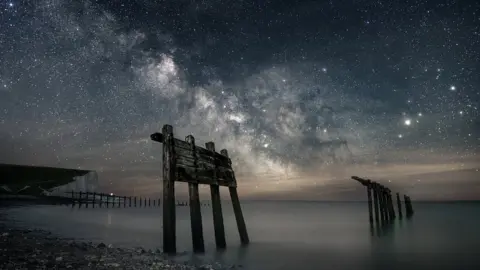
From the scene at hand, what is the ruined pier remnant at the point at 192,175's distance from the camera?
8266 millimetres

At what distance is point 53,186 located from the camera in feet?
205

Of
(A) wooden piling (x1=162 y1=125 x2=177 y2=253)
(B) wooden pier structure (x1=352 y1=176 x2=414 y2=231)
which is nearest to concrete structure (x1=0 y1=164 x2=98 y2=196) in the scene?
(B) wooden pier structure (x1=352 y1=176 x2=414 y2=231)

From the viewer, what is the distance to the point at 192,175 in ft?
29.3

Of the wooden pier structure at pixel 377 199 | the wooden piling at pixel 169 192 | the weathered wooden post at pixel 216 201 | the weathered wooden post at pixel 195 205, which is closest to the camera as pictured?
the wooden piling at pixel 169 192

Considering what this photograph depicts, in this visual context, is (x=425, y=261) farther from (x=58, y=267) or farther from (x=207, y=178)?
(x=58, y=267)

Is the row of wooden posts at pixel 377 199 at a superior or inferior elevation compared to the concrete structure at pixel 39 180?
inferior

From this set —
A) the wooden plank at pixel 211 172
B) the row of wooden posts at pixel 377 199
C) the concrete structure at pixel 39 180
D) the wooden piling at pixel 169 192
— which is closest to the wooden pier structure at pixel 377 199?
the row of wooden posts at pixel 377 199

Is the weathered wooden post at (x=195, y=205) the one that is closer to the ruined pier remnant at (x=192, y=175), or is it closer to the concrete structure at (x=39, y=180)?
the ruined pier remnant at (x=192, y=175)

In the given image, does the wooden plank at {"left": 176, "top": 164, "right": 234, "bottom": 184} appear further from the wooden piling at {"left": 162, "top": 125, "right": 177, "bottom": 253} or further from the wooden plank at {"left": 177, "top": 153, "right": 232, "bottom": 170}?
the wooden piling at {"left": 162, "top": 125, "right": 177, "bottom": 253}

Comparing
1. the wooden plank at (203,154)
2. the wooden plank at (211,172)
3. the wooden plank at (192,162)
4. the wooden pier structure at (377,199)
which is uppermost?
the wooden plank at (203,154)

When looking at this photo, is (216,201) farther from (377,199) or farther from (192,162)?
(377,199)

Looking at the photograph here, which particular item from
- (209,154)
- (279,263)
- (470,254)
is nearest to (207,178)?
(209,154)

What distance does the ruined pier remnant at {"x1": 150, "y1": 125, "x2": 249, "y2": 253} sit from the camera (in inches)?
325

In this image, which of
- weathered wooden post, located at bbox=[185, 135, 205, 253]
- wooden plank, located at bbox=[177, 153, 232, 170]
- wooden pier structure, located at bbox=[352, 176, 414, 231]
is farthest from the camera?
wooden pier structure, located at bbox=[352, 176, 414, 231]
